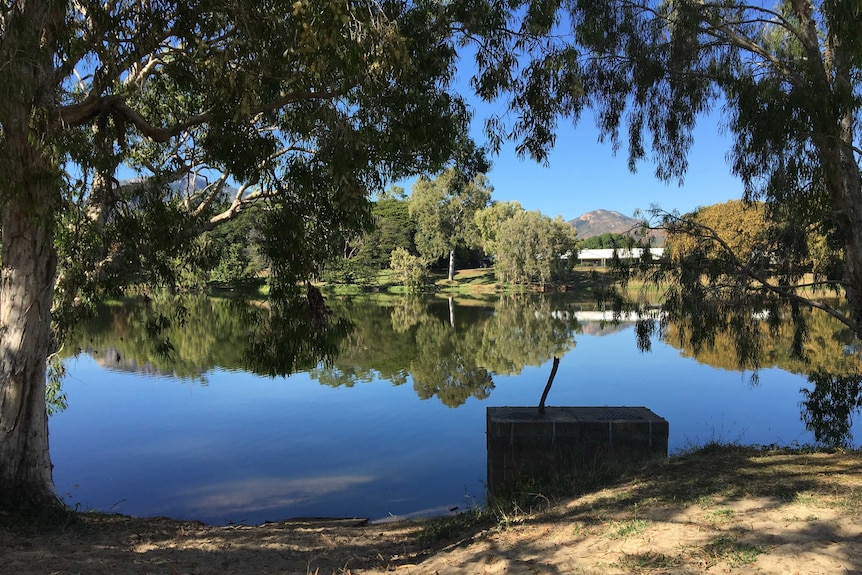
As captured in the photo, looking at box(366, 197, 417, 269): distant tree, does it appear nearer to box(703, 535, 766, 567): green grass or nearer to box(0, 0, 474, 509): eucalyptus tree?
box(0, 0, 474, 509): eucalyptus tree

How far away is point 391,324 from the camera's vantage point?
21859 millimetres

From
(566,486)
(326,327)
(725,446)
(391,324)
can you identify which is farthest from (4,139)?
(391,324)

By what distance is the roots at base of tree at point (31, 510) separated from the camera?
3750mm

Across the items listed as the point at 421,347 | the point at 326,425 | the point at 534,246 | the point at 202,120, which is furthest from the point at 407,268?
the point at 202,120

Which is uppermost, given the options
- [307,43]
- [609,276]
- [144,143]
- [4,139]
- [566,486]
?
[144,143]

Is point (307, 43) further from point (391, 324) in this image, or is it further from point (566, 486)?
A: point (391, 324)

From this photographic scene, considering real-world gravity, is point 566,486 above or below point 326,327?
below

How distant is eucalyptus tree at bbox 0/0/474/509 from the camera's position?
3336 mm

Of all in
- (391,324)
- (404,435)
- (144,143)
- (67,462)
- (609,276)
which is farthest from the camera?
(391,324)

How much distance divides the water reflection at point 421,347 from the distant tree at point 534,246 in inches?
346

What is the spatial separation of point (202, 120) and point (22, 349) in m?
1.90

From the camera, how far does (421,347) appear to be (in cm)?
1634

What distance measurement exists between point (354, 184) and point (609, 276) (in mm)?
3835

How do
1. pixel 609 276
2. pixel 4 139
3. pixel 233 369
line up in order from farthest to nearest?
pixel 233 369
pixel 609 276
pixel 4 139
